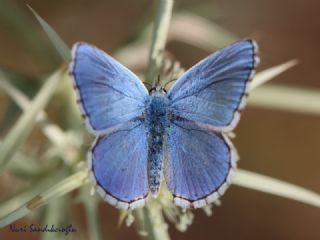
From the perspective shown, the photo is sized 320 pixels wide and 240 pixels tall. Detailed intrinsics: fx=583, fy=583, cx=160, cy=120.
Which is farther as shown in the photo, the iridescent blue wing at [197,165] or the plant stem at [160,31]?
the plant stem at [160,31]

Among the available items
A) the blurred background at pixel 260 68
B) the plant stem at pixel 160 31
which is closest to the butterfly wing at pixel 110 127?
the plant stem at pixel 160 31

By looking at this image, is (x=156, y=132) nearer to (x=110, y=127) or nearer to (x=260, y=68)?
(x=110, y=127)

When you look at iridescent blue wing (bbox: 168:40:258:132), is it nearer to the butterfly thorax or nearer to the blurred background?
the butterfly thorax

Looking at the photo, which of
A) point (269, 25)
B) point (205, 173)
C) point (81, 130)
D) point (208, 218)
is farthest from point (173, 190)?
point (269, 25)

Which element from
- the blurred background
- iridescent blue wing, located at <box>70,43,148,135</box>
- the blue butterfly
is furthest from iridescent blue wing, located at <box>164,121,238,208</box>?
the blurred background

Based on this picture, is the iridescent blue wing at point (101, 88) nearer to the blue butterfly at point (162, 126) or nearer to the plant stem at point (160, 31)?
the blue butterfly at point (162, 126)

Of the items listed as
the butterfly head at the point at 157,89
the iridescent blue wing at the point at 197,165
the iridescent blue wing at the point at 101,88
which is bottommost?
the iridescent blue wing at the point at 197,165

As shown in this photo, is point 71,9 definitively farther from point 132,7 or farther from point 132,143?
point 132,143

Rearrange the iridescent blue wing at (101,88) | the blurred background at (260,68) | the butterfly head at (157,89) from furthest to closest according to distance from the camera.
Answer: the blurred background at (260,68) < the butterfly head at (157,89) < the iridescent blue wing at (101,88)

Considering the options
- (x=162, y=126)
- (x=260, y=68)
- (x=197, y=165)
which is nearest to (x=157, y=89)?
(x=162, y=126)
